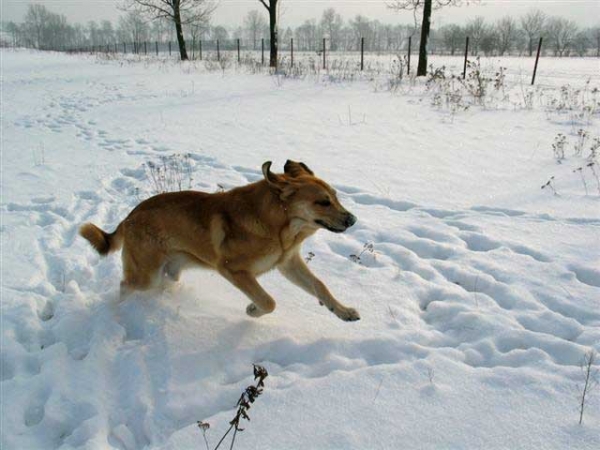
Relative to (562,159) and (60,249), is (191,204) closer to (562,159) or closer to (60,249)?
(60,249)

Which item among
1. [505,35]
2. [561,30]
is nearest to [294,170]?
[505,35]

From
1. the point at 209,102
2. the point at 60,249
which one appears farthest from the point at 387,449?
the point at 209,102

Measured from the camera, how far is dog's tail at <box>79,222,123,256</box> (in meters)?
4.34

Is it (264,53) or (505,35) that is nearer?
(264,53)

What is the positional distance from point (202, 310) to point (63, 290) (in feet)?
→ 4.86

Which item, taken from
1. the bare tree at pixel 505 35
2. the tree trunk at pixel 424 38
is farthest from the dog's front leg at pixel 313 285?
the bare tree at pixel 505 35

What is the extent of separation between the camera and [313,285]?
3982 mm

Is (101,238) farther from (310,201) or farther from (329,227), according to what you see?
(329,227)

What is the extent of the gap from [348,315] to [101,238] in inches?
97.2

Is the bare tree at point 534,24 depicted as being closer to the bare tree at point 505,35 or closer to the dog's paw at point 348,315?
the bare tree at point 505,35

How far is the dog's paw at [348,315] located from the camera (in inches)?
151

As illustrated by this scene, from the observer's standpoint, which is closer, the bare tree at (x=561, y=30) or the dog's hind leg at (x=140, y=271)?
the dog's hind leg at (x=140, y=271)

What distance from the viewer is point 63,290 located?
4.56 metres

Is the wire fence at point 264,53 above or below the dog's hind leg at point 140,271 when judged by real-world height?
above
